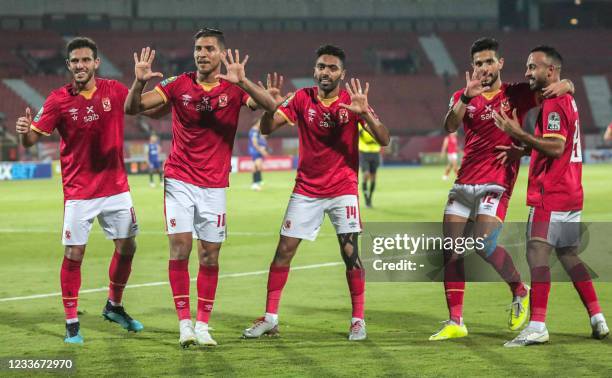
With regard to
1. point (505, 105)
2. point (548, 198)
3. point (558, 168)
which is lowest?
point (548, 198)

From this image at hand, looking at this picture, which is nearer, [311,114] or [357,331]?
[357,331]

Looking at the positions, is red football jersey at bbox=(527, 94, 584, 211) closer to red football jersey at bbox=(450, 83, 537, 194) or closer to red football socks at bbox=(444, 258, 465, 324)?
red football jersey at bbox=(450, 83, 537, 194)

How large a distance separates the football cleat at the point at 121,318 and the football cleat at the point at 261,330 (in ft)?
3.14

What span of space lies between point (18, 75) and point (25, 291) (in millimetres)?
47539

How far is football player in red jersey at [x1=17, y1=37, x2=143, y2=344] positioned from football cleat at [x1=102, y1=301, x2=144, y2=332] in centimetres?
1

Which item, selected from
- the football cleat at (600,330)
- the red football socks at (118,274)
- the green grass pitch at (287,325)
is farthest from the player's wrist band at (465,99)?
the red football socks at (118,274)

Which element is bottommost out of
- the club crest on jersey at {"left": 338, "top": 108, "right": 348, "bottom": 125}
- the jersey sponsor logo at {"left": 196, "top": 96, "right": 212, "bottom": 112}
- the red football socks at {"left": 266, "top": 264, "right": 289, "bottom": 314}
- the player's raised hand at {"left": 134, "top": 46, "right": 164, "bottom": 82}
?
the red football socks at {"left": 266, "top": 264, "right": 289, "bottom": 314}

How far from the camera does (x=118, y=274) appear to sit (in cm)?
933

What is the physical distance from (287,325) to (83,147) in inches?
91.3

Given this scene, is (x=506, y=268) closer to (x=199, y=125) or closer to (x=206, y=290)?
(x=206, y=290)

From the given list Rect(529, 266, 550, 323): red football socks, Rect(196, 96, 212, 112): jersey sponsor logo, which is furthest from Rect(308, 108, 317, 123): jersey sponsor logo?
Rect(529, 266, 550, 323): red football socks

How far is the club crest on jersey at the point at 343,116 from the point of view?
874 centimetres

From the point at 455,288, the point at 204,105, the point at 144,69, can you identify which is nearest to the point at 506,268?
the point at 455,288

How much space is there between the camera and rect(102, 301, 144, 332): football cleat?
9.02 meters
